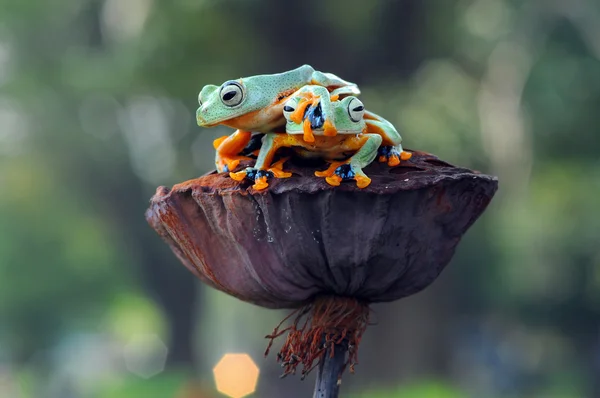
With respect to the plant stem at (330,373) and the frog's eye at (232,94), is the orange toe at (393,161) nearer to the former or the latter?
the frog's eye at (232,94)

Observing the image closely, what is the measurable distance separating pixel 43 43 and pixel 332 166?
8.37m

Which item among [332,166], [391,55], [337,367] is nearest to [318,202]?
[332,166]

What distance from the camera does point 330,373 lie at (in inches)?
71.0

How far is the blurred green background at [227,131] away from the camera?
705 cm

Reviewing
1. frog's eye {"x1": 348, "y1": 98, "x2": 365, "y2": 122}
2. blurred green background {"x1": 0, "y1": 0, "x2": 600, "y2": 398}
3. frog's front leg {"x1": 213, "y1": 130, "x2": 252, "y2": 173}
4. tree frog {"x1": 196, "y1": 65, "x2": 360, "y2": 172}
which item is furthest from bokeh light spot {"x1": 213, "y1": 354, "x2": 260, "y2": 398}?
frog's eye {"x1": 348, "y1": 98, "x2": 365, "y2": 122}

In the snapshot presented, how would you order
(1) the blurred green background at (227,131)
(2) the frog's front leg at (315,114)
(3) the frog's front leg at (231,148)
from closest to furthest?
(2) the frog's front leg at (315,114) → (3) the frog's front leg at (231,148) → (1) the blurred green background at (227,131)

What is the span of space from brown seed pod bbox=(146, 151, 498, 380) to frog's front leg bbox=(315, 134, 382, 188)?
0.06ft

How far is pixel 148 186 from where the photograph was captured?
31.3 ft

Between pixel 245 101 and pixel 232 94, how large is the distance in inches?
1.2

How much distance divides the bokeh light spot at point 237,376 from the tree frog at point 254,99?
680 cm

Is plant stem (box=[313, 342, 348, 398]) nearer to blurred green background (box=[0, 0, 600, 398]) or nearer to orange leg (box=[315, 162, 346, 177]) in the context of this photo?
orange leg (box=[315, 162, 346, 177])

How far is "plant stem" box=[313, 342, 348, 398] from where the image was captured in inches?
70.4

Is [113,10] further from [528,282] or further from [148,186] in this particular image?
[528,282]

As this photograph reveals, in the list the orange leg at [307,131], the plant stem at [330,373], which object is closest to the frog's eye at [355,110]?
the orange leg at [307,131]
